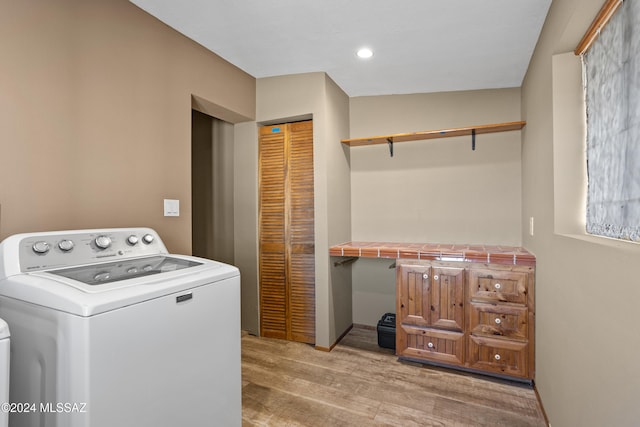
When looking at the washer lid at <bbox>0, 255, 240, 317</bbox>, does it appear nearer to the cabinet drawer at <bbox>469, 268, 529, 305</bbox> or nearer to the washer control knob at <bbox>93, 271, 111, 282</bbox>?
the washer control knob at <bbox>93, 271, 111, 282</bbox>

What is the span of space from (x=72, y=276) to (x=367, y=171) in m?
2.65

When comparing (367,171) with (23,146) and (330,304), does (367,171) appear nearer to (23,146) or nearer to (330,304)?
(330,304)

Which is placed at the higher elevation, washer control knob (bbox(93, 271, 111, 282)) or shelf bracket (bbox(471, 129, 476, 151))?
shelf bracket (bbox(471, 129, 476, 151))

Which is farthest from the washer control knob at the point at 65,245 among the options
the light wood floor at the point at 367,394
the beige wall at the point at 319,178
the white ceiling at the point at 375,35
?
the beige wall at the point at 319,178

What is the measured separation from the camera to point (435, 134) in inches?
111

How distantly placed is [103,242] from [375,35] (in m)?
2.03

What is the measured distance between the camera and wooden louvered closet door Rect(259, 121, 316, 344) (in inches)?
114

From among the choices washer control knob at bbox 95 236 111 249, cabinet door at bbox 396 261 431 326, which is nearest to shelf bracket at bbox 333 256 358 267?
cabinet door at bbox 396 261 431 326

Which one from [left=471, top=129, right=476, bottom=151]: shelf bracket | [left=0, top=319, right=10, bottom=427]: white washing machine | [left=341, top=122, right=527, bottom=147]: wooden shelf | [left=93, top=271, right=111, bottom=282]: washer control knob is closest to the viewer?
[left=0, top=319, right=10, bottom=427]: white washing machine

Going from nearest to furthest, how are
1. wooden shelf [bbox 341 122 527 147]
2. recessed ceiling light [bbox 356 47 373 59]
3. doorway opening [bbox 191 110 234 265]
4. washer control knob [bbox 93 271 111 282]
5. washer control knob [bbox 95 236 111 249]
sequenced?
1. washer control knob [bbox 93 271 111 282]
2. washer control knob [bbox 95 236 111 249]
3. recessed ceiling light [bbox 356 47 373 59]
4. wooden shelf [bbox 341 122 527 147]
5. doorway opening [bbox 191 110 234 265]

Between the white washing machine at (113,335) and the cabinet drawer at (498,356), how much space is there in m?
1.73

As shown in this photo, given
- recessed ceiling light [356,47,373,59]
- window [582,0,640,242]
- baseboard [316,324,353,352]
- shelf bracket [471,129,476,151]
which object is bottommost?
baseboard [316,324,353,352]

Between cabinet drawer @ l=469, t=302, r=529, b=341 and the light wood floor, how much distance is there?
344mm

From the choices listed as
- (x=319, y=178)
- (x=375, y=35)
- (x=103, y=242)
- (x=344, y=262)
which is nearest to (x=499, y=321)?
(x=344, y=262)
